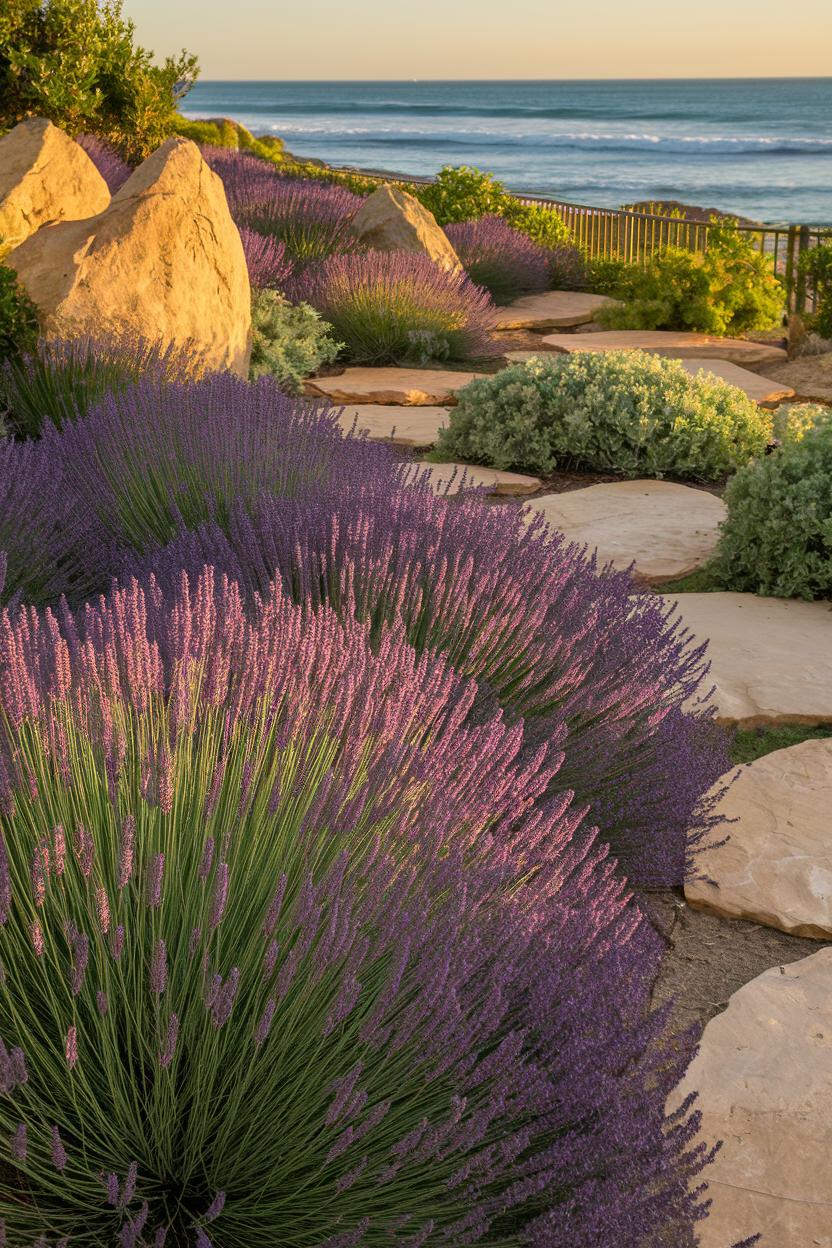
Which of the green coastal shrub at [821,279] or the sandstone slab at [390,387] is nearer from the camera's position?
the sandstone slab at [390,387]

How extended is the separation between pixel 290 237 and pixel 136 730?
1101cm

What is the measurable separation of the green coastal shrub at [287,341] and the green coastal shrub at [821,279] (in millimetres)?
4502

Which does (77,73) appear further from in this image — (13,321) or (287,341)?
(13,321)

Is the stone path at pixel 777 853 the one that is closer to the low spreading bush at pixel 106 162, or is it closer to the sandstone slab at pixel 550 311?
the sandstone slab at pixel 550 311

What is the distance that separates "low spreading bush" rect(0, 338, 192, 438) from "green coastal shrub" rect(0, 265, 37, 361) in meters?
0.15

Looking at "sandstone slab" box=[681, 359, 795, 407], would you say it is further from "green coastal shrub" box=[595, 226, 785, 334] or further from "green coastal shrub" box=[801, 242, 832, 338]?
"green coastal shrub" box=[595, 226, 785, 334]

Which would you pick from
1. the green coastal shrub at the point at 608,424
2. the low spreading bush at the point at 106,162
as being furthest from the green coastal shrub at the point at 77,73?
the green coastal shrub at the point at 608,424

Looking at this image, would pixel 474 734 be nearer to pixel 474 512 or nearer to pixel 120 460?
pixel 474 512

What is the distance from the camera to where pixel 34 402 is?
19.4 feet

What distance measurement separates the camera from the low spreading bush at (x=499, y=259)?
13.5 meters

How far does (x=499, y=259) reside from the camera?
13586 millimetres

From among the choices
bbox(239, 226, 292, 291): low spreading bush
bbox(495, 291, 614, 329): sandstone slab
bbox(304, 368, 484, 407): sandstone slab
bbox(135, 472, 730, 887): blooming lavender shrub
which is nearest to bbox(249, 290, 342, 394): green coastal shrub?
bbox(304, 368, 484, 407): sandstone slab

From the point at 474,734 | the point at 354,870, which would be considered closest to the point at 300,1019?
the point at 354,870

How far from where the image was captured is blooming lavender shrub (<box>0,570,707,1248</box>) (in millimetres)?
1623
